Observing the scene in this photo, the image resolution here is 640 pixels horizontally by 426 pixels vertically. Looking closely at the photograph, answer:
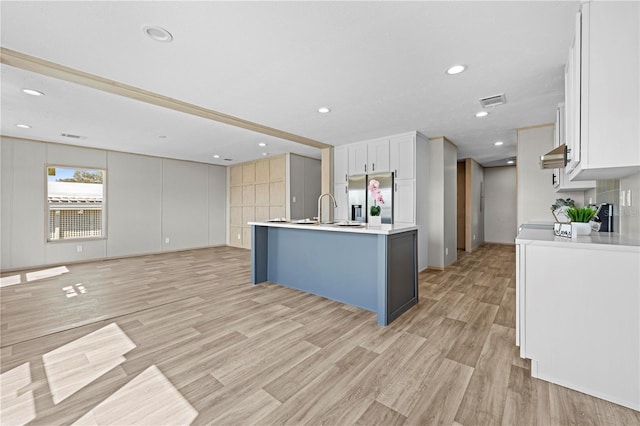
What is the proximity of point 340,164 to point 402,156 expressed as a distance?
1.43 m

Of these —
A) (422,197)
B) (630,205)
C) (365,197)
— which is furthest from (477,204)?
(630,205)

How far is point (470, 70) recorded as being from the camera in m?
2.58

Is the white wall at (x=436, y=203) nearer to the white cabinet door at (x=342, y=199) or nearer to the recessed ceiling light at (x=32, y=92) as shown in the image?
the white cabinet door at (x=342, y=199)

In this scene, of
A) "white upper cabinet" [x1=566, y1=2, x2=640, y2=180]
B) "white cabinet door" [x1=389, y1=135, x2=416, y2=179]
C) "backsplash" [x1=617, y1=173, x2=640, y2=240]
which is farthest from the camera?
"white cabinet door" [x1=389, y1=135, x2=416, y2=179]

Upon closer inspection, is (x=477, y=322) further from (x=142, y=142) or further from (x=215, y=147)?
(x=142, y=142)

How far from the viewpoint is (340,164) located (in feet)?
19.2

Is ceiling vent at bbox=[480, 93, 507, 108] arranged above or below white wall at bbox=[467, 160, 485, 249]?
above

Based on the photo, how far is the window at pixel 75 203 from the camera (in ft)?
18.7

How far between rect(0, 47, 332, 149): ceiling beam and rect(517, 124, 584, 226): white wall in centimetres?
437

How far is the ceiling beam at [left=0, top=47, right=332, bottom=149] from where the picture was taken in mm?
2345

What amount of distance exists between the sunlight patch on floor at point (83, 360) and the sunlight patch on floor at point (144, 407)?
1.11ft

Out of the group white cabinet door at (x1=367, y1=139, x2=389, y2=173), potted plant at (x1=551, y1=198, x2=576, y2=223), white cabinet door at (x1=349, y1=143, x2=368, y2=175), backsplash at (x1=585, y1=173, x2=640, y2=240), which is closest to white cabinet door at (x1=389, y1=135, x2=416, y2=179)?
white cabinet door at (x1=367, y1=139, x2=389, y2=173)

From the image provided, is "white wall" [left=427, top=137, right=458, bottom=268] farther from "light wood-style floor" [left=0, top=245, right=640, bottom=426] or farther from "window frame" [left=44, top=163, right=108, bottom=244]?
"window frame" [left=44, top=163, right=108, bottom=244]

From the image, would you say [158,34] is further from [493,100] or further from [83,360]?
[493,100]
